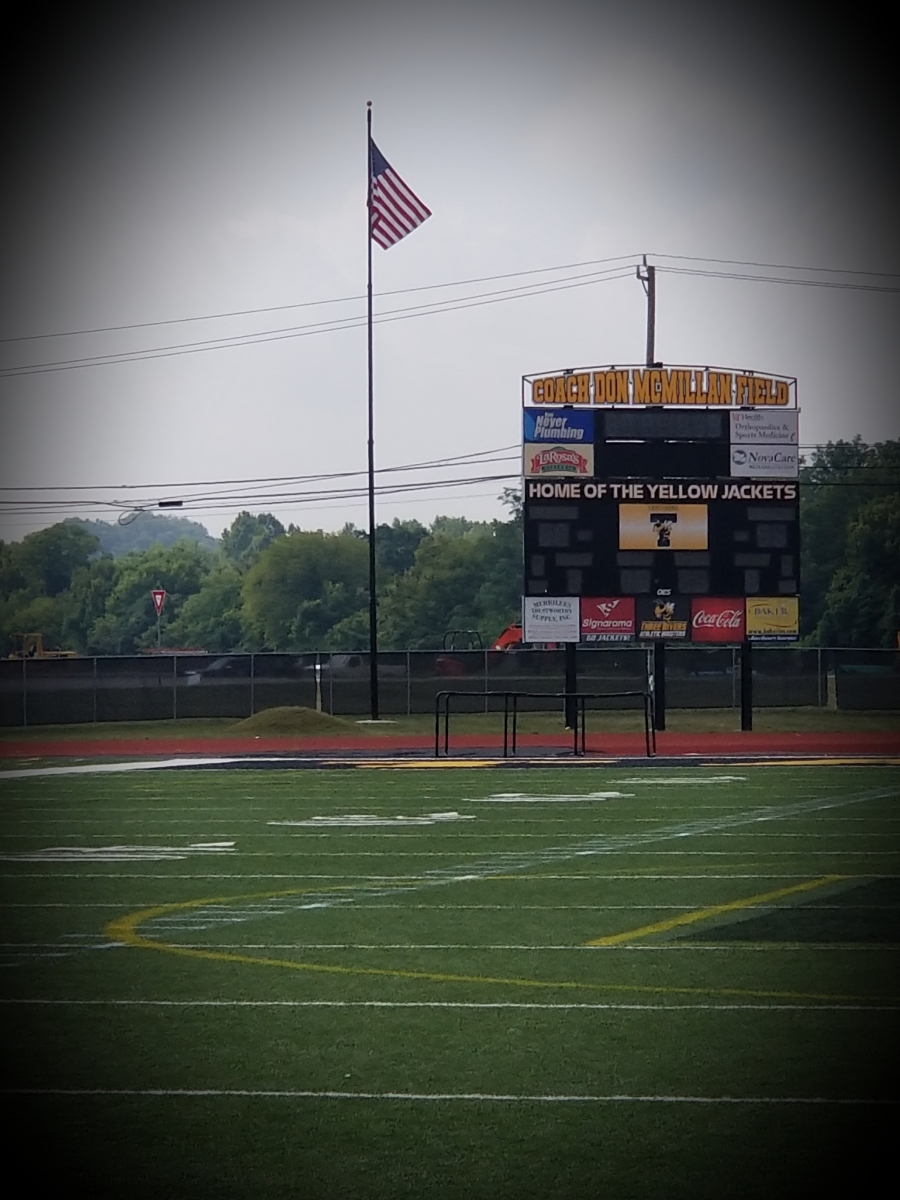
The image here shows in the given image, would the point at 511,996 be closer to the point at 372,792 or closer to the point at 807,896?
the point at 807,896

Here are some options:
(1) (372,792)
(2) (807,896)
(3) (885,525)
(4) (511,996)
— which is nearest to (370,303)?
(1) (372,792)

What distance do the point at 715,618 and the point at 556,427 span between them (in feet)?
14.2

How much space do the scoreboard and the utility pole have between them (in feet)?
3.00

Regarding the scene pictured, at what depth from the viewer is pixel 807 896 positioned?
11.2 metres

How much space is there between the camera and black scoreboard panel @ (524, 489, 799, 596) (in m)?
29.1

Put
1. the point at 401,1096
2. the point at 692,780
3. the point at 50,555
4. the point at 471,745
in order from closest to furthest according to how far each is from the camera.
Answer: the point at 401,1096 → the point at 692,780 → the point at 471,745 → the point at 50,555

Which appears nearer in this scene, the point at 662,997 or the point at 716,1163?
the point at 716,1163

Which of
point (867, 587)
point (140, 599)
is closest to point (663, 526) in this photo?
point (867, 587)

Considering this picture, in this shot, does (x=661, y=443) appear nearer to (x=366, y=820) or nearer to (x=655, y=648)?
(x=655, y=648)

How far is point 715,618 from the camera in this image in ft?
97.4

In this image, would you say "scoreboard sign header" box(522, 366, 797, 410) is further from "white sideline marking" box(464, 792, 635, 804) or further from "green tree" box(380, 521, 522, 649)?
"green tree" box(380, 521, 522, 649)

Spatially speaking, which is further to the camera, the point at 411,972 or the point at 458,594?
the point at 458,594

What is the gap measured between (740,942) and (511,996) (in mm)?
1833

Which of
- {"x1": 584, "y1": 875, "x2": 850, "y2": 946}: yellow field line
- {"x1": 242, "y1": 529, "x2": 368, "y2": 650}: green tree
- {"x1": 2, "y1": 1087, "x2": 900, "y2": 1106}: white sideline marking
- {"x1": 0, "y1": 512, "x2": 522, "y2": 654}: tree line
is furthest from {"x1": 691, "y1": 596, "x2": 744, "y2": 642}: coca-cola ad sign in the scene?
{"x1": 242, "y1": 529, "x2": 368, "y2": 650}: green tree
